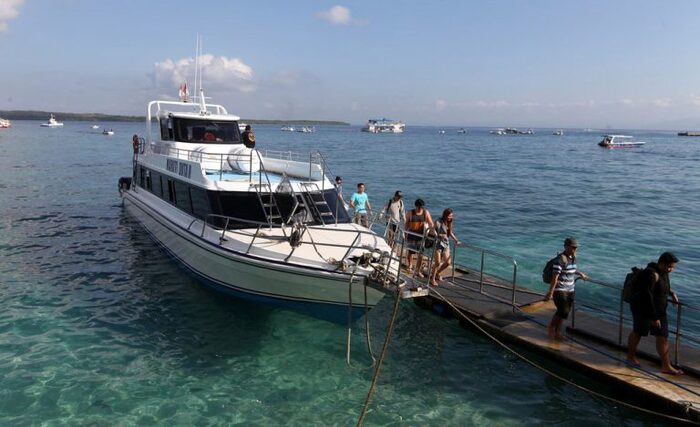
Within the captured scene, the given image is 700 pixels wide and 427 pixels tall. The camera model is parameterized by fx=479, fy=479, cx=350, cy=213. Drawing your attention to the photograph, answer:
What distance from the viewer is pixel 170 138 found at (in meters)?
14.6

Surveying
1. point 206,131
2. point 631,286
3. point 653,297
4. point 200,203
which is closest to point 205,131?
point 206,131

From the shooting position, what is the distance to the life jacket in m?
9.95

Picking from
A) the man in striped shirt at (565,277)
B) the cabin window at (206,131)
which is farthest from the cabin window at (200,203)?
the man in striped shirt at (565,277)

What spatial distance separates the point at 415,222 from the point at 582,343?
148 inches

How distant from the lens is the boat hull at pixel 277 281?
830 centimetres

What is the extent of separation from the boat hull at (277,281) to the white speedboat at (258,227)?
2 centimetres

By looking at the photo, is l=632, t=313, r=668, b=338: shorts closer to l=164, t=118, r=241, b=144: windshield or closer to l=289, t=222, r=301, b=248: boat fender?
l=289, t=222, r=301, b=248: boat fender

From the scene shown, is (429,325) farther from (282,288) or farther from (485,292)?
(282,288)

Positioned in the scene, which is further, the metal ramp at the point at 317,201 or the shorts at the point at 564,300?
the metal ramp at the point at 317,201

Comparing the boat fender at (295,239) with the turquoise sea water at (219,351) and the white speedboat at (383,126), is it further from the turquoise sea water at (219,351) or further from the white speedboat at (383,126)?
the white speedboat at (383,126)

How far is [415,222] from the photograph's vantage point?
996cm

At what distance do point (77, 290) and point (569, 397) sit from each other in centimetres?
→ 1049

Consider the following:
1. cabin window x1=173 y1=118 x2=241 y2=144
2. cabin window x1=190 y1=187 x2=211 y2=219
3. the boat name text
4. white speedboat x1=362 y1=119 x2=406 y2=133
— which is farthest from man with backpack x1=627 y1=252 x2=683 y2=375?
white speedboat x1=362 y1=119 x2=406 y2=133

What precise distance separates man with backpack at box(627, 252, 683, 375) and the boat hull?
3.76m
